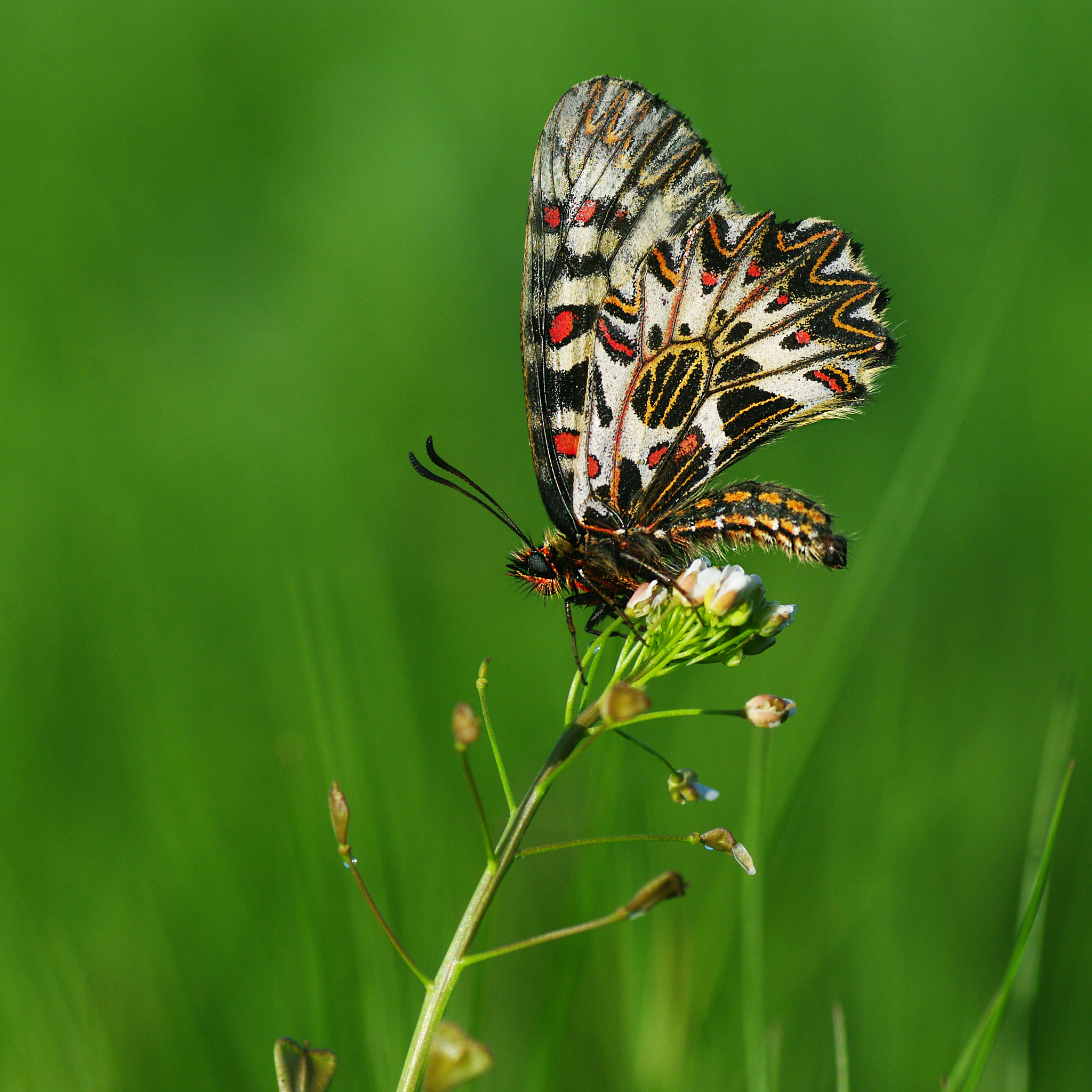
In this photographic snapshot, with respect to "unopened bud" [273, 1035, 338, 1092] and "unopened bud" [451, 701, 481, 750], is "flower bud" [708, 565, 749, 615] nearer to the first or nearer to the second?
"unopened bud" [451, 701, 481, 750]

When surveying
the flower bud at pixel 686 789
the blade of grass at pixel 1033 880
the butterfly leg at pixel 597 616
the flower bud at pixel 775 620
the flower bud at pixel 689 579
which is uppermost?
the flower bud at pixel 689 579

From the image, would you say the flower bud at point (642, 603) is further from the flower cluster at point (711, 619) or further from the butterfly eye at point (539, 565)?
the butterfly eye at point (539, 565)

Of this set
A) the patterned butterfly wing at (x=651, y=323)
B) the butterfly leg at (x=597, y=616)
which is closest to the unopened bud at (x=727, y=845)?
the butterfly leg at (x=597, y=616)

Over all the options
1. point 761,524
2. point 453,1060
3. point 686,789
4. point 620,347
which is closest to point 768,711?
point 686,789

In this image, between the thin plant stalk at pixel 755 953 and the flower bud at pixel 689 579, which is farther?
the flower bud at pixel 689 579

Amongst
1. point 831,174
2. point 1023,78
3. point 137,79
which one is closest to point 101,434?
point 137,79

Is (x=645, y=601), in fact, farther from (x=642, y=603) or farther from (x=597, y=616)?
(x=597, y=616)

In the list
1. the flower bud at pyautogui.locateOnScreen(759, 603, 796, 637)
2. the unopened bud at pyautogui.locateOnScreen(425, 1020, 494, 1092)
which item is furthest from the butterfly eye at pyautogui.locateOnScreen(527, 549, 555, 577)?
the unopened bud at pyautogui.locateOnScreen(425, 1020, 494, 1092)

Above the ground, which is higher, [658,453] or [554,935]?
[658,453]
